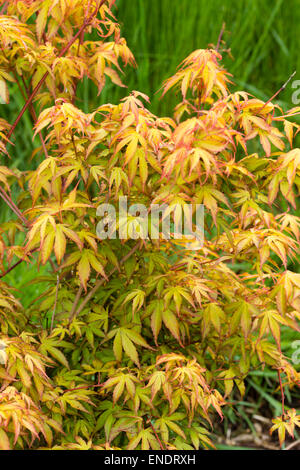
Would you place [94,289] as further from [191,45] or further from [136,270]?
[191,45]

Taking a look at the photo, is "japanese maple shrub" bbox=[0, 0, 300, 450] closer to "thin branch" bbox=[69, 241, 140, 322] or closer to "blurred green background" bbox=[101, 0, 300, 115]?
"thin branch" bbox=[69, 241, 140, 322]

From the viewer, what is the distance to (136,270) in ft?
6.28

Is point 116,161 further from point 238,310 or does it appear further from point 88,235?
point 238,310

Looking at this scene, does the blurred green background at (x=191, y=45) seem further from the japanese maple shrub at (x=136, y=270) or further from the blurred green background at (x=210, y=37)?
the japanese maple shrub at (x=136, y=270)

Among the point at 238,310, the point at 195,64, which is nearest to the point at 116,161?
the point at 195,64

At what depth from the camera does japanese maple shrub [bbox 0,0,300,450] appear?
1604 mm

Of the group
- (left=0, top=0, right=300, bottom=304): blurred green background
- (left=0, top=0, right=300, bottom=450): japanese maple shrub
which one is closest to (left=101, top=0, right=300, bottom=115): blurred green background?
(left=0, top=0, right=300, bottom=304): blurred green background

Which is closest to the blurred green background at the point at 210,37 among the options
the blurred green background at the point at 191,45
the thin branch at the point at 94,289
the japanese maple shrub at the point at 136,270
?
the blurred green background at the point at 191,45

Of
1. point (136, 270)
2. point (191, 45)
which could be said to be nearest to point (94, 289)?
point (136, 270)

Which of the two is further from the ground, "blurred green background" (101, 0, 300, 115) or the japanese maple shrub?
"blurred green background" (101, 0, 300, 115)

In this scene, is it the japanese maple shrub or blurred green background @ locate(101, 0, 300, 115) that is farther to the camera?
blurred green background @ locate(101, 0, 300, 115)

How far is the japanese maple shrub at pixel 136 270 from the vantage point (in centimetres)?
160

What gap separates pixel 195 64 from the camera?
1729mm
